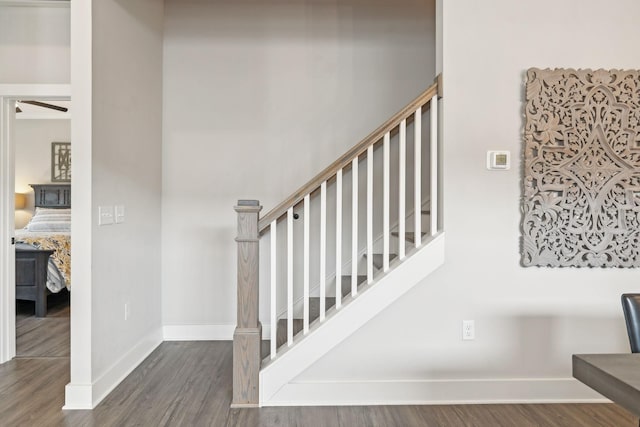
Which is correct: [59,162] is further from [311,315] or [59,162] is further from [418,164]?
[418,164]

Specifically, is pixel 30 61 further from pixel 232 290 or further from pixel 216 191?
pixel 232 290

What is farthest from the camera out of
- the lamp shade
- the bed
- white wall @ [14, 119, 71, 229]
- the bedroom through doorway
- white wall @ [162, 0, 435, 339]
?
white wall @ [14, 119, 71, 229]

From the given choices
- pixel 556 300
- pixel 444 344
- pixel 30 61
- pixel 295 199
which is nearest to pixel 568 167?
pixel 556 300

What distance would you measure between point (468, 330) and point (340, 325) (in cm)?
81

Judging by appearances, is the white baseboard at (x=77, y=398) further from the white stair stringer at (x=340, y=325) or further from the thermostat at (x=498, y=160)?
the thermostat at (x=498, y=160)

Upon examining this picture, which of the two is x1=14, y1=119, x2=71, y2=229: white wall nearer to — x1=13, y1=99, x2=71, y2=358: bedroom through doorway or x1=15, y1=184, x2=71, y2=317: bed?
x1=13, y1=99, x2=71, y2=358: bedroom through doorway

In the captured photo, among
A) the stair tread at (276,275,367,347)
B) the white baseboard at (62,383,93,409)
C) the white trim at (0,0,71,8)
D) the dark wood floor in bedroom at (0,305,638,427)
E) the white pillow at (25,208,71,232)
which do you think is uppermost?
the white trim at (0,0,71,8)

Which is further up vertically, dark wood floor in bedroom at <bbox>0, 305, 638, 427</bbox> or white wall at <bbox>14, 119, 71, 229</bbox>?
white wall at <bbox>14, 119, 71, 229</bbox>

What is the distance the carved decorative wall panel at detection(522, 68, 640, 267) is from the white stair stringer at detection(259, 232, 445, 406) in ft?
2.53

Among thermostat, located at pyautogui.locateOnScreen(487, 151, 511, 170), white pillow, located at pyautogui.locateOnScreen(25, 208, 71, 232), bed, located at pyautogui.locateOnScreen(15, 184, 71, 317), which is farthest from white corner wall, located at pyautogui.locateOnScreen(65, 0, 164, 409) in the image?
white pillow, located at pyautogui.locateOnScreen(25, 208, 71, 232)

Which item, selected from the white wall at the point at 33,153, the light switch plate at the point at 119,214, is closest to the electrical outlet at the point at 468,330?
the light switch plate at the point at 119,214

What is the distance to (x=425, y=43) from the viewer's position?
138 inches

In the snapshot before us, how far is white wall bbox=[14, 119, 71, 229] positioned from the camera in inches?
257

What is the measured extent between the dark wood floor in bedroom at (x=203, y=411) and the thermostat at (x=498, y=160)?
1.48 metres
